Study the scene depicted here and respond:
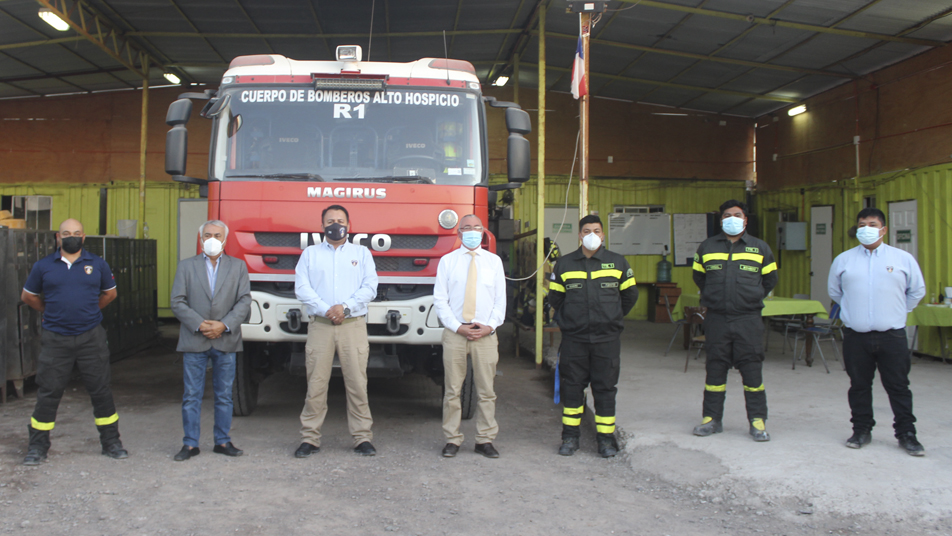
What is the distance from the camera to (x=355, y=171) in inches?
216

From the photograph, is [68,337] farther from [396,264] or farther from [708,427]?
[708,427]

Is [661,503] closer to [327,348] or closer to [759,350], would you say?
[759,350]

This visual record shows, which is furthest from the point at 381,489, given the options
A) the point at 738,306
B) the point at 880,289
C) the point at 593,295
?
A: the point at 880,289

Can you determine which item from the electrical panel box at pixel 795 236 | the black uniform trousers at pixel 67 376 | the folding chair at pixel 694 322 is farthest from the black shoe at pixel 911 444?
the electrical panel box at pixel 795 236

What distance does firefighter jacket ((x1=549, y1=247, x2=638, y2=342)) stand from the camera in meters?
4.98

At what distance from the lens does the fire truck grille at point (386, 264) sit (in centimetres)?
539

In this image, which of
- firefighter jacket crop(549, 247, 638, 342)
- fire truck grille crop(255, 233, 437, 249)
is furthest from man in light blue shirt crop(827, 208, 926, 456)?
fire truck grille crop(255, 233, 437, 249)

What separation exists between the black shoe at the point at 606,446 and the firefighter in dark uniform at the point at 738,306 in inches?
28.0

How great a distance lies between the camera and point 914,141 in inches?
409

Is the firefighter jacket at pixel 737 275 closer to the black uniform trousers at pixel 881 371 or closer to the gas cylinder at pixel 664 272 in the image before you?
the black uniform trousers at pixel 881 371

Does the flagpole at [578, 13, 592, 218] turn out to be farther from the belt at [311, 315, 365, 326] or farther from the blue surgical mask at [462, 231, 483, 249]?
the belt at [311, 315, 365, 326]

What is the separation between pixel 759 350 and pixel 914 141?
741 centimetres

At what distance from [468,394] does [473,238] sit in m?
1.60

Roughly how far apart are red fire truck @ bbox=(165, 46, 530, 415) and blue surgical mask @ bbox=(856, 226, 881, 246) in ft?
8.38
